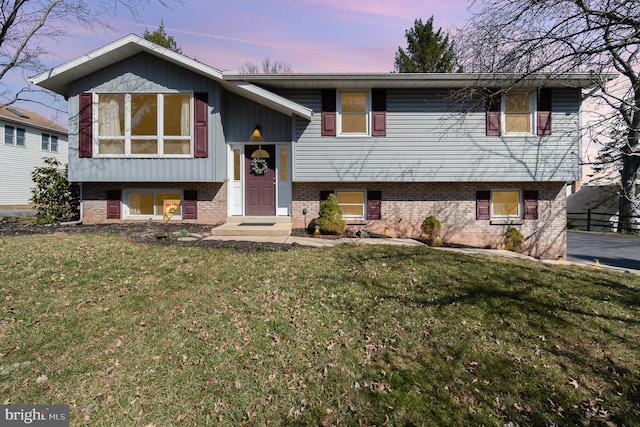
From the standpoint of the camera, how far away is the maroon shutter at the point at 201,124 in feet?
32.8

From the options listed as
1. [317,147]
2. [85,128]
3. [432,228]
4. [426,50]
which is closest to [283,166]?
[317,147]

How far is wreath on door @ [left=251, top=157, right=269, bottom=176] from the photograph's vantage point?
1078cm

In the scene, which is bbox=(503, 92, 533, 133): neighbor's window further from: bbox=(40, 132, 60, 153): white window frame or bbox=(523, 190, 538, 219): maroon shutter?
bbox=(40, 132, 60, 153): white window frame

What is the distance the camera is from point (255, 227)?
9.06 metres

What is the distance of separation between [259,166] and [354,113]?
352cm

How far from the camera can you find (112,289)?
4992 millimetres

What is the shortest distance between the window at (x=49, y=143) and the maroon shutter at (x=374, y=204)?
81.9ft

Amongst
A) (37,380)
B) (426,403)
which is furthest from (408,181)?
(37,380)

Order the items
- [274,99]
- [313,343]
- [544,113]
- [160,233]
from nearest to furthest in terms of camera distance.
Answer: [313,343], [160,233], [274,99], [544,113]

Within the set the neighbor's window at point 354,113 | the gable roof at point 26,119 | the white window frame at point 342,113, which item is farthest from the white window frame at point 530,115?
the gable roof at point 26,119

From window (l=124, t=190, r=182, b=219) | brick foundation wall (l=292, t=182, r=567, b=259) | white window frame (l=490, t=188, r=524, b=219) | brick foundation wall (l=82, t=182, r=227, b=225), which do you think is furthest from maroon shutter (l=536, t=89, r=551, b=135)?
window (l=124, t=190, r=182, b=219)

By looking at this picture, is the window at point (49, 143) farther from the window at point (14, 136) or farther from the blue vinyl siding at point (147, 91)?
the blue vinyl siding at point (147, 91)

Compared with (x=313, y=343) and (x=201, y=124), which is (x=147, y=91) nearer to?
(x=201, y=124)

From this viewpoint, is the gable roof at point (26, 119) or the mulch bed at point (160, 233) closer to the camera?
the mulch bed at point (160, 233)
